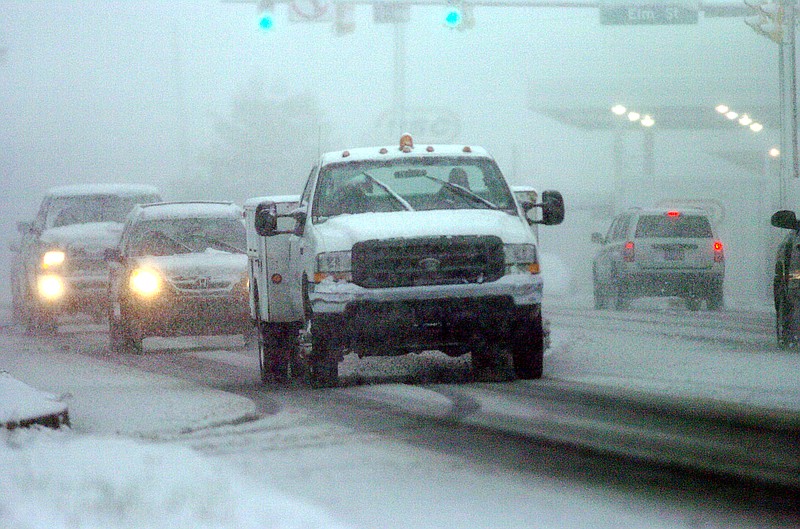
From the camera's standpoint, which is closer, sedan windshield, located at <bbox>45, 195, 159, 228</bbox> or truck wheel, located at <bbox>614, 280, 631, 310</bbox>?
sedan windshield, located at <bbox>45, 195, 159, 228</bbox>

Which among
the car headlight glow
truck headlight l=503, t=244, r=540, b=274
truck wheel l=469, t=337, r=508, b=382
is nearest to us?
truck headlight l=503, t=244, r=540, b=274

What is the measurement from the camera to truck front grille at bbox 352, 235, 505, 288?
11883 millimetres

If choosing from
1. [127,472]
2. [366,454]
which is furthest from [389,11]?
[127,472]

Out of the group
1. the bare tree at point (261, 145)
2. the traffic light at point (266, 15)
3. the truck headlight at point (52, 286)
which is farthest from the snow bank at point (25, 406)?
the bare tree at point (261, 145)

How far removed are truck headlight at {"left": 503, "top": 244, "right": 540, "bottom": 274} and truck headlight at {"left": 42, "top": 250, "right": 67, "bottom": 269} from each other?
11.3 m

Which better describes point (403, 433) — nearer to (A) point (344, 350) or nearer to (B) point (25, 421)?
(B) point (25, 421)

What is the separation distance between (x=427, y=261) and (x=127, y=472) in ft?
16.2

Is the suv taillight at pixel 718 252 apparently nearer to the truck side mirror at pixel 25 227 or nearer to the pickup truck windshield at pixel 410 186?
the truck side mirror at pixel 25 227

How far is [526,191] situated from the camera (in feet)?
45.9

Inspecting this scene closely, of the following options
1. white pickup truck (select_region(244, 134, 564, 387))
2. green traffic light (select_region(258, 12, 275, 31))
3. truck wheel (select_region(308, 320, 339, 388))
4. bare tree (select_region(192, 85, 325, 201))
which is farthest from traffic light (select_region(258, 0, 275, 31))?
bare tree (select_region(192, 85, 325, 201))

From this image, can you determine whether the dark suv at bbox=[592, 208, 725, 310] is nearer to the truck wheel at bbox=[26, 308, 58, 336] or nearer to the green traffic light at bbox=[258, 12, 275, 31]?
the green traffic light at bbox=[258, 12, 275, 31]

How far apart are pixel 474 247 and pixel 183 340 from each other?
998cm

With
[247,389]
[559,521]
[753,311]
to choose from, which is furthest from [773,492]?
[753,311]

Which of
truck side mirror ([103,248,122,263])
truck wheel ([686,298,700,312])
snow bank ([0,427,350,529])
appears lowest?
truck wheel ([686,298,700,312])
